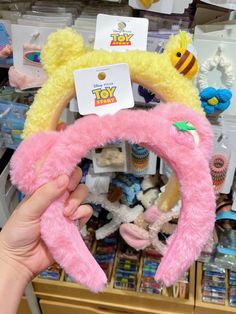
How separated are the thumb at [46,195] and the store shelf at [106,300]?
608mm

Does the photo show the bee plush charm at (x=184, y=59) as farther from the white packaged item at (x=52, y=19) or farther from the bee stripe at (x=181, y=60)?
the white packaged item at (x=52, y=19)

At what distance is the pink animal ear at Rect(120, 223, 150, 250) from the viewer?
105cm

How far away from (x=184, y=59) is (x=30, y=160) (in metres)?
0.31

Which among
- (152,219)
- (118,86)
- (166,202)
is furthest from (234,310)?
(118,86)

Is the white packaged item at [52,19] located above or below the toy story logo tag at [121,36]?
below

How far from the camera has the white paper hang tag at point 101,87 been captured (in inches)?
27.2

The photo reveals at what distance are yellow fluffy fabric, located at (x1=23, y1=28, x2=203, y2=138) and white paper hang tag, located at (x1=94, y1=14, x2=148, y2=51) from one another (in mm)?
57

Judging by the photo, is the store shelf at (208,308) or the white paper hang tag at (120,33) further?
the store shelf at (208,308)

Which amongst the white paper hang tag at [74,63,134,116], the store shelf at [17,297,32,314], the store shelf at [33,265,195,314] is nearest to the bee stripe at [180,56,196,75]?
the white paper hang tag at [74,63,134,116]

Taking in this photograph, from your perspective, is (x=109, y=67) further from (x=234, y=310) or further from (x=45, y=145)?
(x=234, y=310)

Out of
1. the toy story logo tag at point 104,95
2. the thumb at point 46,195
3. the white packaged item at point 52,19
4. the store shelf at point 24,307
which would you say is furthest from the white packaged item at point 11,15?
the store shelf at point 24,307

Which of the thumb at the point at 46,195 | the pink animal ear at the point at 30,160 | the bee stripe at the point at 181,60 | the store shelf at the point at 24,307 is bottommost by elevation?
the store shelf at the point at 24,307

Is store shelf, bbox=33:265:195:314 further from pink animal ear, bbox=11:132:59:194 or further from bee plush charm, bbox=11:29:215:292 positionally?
pink animal ear, bbox=11:132:59:194

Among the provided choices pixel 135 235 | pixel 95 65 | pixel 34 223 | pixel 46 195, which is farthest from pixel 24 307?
pixel 95 65
